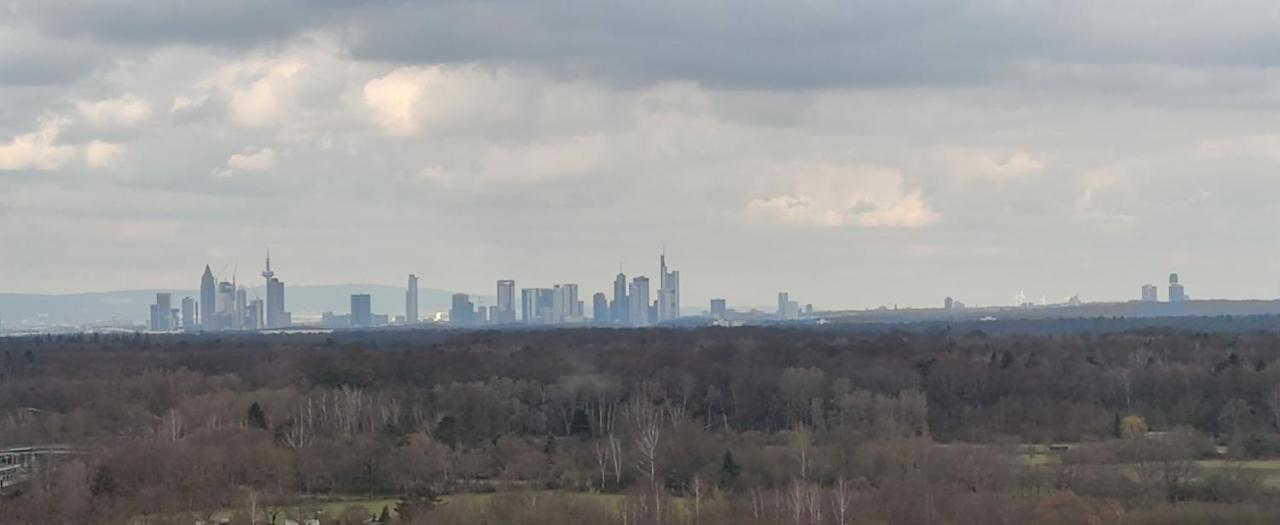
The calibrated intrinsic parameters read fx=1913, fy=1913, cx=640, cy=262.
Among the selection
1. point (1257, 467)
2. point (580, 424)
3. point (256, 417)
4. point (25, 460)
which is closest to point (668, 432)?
point (580, 424)

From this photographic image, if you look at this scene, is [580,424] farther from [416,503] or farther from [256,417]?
[416,503]

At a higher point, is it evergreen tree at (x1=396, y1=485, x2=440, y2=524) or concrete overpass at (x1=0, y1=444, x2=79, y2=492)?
concrete overpass at (x1=0, y1=444, x2=79, y2=492)

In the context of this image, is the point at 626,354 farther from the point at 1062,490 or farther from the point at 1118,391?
the point at 1062,490

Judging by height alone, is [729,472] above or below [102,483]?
below

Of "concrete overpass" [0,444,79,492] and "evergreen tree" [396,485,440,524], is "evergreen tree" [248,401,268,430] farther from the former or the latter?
"evergreen tree" [396,485,440,524]

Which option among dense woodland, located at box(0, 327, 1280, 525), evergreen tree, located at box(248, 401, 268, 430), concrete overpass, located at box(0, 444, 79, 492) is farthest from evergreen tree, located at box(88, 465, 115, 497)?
evergreen tree, located at box(248, 401, 268, 430)

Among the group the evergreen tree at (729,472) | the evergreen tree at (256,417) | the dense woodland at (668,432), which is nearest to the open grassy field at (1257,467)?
the dense woodland at (668,432)

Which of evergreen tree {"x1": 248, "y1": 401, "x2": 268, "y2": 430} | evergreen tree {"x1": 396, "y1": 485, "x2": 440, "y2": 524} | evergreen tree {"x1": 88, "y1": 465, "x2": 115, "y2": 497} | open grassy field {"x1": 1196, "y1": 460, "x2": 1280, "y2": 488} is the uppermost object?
evergreen tree {"x1": 248, "y1": 401, "x2": 268, "y2": 430}

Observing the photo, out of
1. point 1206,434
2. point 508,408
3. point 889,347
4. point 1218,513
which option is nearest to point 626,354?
point 889,347

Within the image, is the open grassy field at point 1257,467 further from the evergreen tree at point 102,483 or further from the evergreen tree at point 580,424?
the evergreen tree at point 102,483
